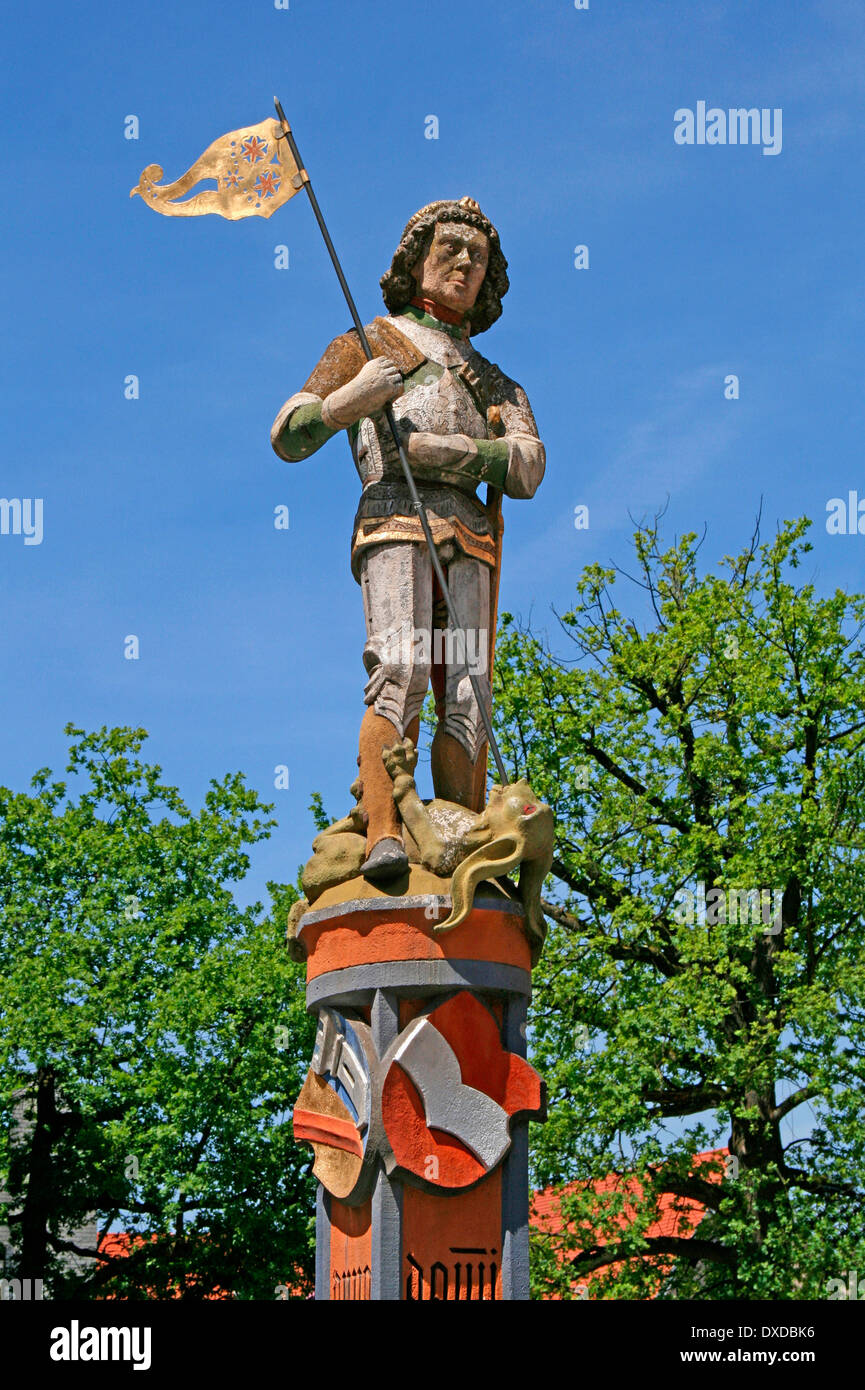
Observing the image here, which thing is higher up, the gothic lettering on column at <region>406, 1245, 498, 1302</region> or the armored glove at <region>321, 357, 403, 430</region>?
the armored glove at <region>321, 357, 403, 430</region>

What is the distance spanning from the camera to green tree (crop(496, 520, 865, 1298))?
18.4m

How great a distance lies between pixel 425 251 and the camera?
10.8m

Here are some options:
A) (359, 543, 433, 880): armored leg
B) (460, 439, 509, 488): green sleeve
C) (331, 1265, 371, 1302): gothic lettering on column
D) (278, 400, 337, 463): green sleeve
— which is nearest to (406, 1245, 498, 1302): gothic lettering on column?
(331, 1265, 371, 1302): gothic lettering on column

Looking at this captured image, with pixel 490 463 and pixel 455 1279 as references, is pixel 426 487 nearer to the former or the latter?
pixel 490 463

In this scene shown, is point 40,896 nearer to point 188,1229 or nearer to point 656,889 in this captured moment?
point 188,1229

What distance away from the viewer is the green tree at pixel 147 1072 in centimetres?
2075

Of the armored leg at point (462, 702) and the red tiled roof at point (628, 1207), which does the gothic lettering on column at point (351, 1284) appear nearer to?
the armored leg at point (462, 702)

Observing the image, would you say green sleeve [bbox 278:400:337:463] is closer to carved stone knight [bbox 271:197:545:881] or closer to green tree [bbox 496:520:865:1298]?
carved stone knight [bbox 271:197:545:881]

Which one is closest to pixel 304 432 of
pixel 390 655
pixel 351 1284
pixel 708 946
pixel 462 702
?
pixel 390 655

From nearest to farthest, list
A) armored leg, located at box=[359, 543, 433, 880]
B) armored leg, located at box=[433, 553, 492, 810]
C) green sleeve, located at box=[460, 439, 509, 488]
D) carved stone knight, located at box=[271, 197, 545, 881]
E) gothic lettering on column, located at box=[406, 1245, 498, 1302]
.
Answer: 1. gothic lettering on column, located at box=[406, 1245, 498, 1302]
2. armored leg, located at box=[359, 543, 433, 880]
3. carved stone knight, located at box=[271, 197, 545, 881]
4. armored leg, located at box=[433, 553, 492, 810]
5. green sleeve, located at box=[460, 439, 509, 488]

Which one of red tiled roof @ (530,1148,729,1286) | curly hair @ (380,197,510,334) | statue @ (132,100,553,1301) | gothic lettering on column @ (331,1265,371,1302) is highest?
curly hair @ (380,197,510,334)

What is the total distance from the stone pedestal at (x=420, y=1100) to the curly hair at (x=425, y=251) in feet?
13.0

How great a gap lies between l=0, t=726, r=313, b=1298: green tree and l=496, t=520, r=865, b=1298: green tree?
3.77 m
